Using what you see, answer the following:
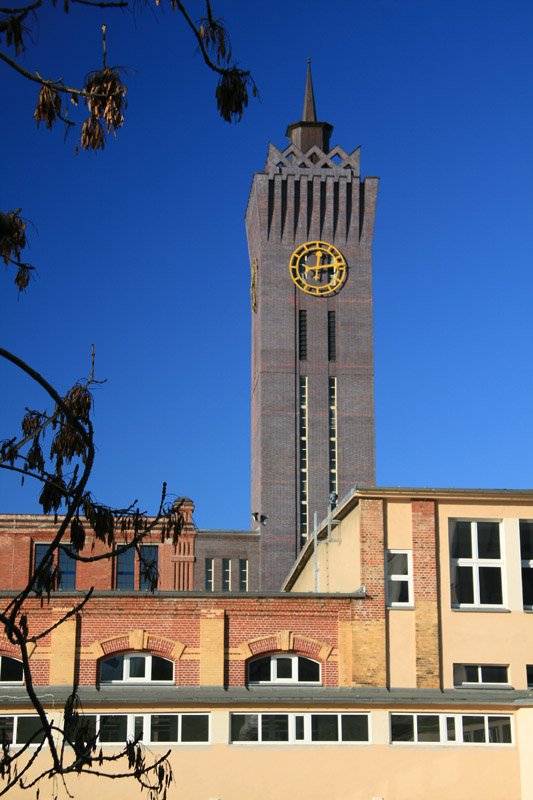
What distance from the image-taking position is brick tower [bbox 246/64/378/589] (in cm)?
7275

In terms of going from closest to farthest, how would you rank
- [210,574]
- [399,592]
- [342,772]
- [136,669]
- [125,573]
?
[342,772] < [136,669] < [399,592] < [125,573] < [210,574]

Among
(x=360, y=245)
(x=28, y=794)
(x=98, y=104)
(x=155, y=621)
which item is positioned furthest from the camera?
(x=360, y=245)

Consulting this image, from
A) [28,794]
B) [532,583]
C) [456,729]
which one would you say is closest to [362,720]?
[456,729]

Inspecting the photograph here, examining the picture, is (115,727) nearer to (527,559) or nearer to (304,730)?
(304,730)

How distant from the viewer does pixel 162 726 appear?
27.8 m

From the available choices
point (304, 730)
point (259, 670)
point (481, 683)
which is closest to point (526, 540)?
point (481, 683)

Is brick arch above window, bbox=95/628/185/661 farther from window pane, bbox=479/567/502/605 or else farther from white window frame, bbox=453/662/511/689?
window pane, bbox=479/567/502/605

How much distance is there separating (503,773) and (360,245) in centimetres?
5148

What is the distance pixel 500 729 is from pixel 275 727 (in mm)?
5259

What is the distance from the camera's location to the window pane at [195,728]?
90.9 feet

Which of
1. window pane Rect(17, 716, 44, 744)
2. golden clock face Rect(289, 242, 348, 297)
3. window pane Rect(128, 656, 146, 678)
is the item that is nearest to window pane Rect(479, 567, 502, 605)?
window pane Rect(128, 656, 146, 678)

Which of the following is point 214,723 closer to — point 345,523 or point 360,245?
point 345,523

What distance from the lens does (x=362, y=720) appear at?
28047 millimetres

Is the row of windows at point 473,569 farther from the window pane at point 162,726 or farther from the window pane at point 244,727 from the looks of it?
the window pane at point 162,726
